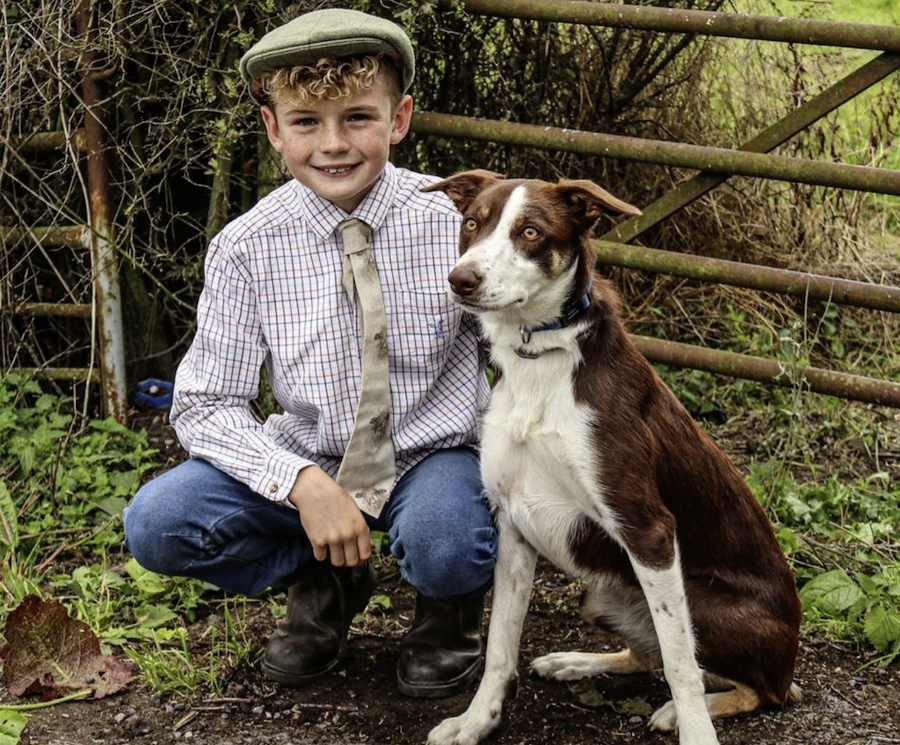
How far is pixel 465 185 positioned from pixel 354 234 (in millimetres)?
331

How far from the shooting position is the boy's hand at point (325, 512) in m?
2.83

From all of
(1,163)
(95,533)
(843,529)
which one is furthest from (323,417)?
(1,163)

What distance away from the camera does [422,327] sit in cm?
307

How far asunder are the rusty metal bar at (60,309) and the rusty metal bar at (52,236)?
0.80 ft

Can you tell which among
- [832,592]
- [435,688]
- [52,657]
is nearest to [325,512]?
[435,688]

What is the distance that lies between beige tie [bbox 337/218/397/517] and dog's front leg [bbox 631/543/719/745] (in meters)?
0.71

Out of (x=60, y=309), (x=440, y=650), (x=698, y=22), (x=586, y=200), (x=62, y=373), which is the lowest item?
(x=440, y=650)

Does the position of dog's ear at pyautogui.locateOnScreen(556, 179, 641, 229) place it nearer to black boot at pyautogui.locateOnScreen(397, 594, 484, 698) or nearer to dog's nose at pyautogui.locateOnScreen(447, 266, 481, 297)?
dog's nose at pyautogui.locateOnScreen(447, 266, 481, 297)

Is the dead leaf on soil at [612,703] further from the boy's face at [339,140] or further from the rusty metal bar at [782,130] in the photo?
the rusty metal bar at [782,130]

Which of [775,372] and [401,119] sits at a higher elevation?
[401,119]

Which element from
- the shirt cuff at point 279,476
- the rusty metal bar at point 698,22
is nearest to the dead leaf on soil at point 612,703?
the shirt cuff at point 279,476

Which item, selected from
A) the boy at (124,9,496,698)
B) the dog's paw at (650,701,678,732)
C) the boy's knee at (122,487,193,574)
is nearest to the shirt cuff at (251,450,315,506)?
the boy at (124,9,496,698)

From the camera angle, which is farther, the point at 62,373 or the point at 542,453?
the point at 62,373

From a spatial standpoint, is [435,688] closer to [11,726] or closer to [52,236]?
[11,726]
